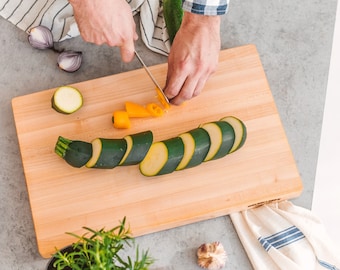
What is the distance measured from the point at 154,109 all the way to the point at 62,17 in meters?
0.51

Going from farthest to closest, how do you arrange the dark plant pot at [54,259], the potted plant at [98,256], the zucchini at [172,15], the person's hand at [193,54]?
the zucchini at [172,15]
the person's hand at [193,54]
the dark plant pot at [54,259]
the potted plant at [98,256]

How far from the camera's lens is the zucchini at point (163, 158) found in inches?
74.4

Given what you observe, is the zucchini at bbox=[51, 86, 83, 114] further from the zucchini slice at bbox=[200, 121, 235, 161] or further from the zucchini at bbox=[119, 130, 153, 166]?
the zucchini slice at bbox=[200, 121, 235, 161]

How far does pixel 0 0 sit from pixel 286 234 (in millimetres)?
1298

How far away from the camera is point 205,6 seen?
178cm

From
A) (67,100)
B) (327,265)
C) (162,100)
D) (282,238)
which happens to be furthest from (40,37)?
(327,265)

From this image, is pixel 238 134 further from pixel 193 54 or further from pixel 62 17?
pixel 62 17

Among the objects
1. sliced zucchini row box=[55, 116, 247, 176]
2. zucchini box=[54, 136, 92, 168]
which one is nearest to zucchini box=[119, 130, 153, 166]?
sliced zucchini row box=[55, 116, 247, 176]

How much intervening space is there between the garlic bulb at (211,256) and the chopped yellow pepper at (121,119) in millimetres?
470

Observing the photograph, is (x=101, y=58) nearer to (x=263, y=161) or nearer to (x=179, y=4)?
(x=179, y=4)

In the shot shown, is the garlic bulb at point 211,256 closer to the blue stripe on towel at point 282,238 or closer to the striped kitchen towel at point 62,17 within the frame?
the blue stripe on towel at point 282,238

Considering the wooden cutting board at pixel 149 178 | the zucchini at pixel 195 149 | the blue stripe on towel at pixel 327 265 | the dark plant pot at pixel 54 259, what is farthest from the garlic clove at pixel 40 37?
the blue stripe on towel at pixel 327 265

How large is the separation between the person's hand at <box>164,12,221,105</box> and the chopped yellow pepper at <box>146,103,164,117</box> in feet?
0.33

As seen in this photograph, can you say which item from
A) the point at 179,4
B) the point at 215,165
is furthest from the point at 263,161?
the point at 179,4
